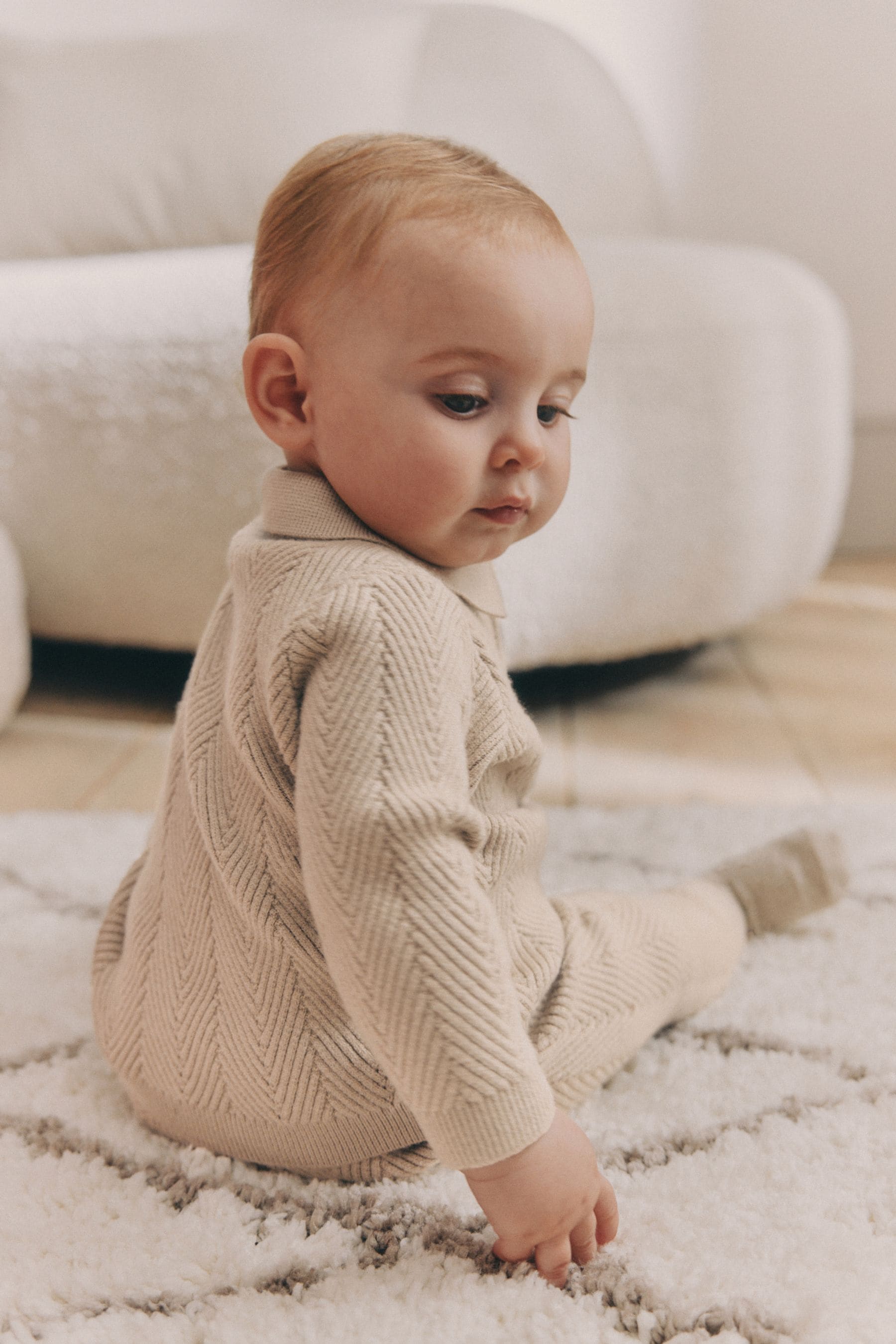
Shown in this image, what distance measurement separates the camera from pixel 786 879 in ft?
2.41

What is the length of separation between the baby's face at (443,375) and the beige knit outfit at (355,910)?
0.09 feet

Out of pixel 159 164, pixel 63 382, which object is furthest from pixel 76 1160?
pixel 159 164

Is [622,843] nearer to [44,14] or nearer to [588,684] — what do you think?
[588,684]

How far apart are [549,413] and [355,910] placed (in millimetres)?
233

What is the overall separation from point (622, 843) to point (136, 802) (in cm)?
42

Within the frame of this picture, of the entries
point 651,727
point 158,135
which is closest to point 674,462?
point 651,727

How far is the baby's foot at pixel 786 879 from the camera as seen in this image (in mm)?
730

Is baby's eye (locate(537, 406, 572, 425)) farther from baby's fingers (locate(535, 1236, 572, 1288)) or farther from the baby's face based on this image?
baby's fingers (locate(535, 1236, 572, 1288))

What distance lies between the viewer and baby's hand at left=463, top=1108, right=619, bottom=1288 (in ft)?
1.39

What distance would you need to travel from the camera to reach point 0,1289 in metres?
0.44

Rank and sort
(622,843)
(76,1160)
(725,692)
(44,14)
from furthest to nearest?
(44,14), (725,692), (622,843), (76,1160)

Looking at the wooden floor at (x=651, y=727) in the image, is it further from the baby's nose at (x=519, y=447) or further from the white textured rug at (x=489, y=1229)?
the baby's nose at (x=519, y=447)

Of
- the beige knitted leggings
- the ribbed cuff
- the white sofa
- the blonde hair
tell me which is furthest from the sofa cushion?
the ribbed cuff

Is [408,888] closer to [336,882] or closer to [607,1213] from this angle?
[336,882]
